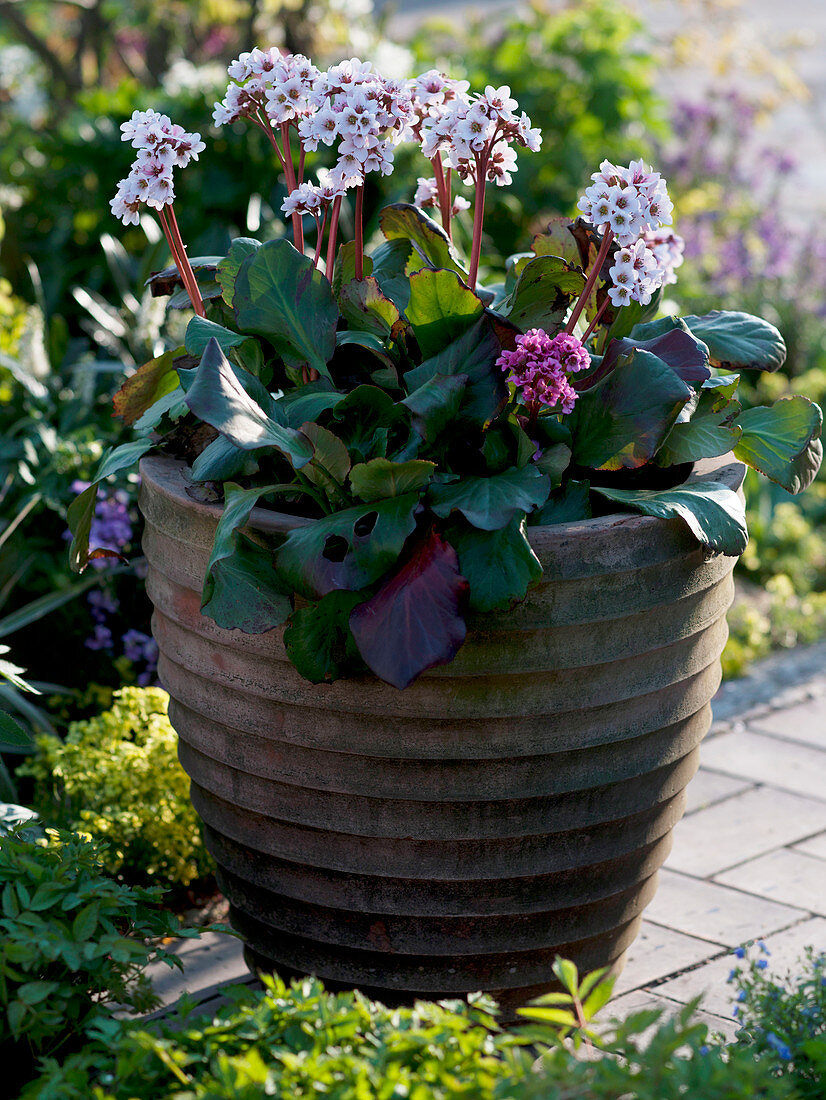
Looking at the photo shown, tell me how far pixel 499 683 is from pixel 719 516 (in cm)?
38

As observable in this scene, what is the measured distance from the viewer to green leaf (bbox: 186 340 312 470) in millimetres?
1520

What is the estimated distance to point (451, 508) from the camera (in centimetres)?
160

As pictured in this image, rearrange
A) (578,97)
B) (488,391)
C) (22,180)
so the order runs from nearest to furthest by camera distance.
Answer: (488,391), (22,180), (578,97)

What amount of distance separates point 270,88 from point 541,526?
79cm

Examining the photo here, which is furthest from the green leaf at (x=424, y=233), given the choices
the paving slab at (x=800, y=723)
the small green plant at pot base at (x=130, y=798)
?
the paving slab at (x=800, y=723)

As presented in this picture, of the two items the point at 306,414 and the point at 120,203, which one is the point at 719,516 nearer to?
the point at 306,414

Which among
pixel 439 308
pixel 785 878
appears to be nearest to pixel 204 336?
pixel 439 308

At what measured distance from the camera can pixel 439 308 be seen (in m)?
1.72

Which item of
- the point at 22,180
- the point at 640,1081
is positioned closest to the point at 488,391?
the point at 640,1081

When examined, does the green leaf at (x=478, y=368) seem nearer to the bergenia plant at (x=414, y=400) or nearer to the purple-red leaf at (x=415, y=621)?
the bergenia plant at (x=414, y=400)

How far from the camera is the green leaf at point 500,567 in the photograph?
4.93ft

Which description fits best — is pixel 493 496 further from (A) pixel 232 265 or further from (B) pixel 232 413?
(A) pixel 232 265

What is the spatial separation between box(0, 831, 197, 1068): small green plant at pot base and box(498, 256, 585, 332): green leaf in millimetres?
1013

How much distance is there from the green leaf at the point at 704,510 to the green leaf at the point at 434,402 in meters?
0.26
